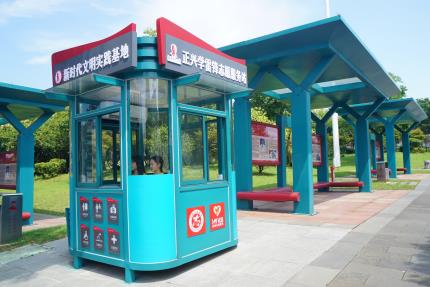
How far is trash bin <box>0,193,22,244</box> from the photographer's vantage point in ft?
25.7

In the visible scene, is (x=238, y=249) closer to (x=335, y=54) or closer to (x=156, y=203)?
(x=156, y=203)

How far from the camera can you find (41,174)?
1240 inches

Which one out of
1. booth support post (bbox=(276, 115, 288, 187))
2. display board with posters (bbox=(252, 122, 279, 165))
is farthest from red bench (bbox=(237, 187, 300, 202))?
booth support post (bbox=(276, 115, 288, 187))

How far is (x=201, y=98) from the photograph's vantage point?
5953 millimetres

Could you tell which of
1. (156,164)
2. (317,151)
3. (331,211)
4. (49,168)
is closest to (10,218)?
(156,164)

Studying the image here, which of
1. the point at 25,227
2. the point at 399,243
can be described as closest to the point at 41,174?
the point at 25,227

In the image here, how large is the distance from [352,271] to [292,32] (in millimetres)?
5789

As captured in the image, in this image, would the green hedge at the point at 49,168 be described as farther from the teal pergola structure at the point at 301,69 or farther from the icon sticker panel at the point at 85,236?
the icon sticker panel at the point at 85,236

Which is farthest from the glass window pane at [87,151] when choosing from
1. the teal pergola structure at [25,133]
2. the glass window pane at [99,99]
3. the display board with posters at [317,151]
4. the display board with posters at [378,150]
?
the display board with posters at [378,150]

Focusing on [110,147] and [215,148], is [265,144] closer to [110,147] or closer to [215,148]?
[215,148]

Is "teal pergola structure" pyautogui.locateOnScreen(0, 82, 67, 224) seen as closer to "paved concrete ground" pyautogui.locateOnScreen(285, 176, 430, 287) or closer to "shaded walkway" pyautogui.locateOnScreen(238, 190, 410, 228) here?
"shaded walkway" pyautogui.locateOnScreen(238, 190, 410, 228)

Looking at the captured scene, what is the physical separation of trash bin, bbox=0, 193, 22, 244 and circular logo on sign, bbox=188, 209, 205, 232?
4751 mm

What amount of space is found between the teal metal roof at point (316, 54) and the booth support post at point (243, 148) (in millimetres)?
831

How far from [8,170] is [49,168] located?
21482mm
